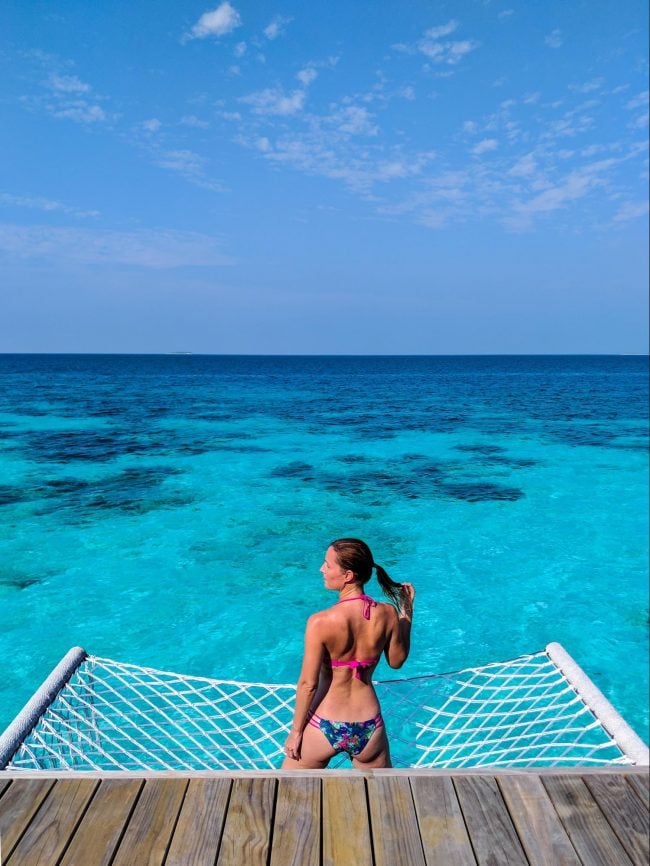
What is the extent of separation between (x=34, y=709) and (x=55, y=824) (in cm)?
97

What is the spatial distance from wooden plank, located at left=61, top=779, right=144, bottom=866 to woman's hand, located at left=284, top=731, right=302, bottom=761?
66cm

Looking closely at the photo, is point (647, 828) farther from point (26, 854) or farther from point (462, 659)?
point (462, 659)

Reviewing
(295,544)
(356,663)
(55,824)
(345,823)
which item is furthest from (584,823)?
(295,544)

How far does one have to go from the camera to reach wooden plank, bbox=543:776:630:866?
2164mm

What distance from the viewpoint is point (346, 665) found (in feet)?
8.55

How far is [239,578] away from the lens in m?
8.50

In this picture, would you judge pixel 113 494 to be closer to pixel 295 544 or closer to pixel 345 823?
pixel 295 544

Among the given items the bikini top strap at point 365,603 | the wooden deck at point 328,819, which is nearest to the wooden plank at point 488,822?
the wooden deck at point 328,819

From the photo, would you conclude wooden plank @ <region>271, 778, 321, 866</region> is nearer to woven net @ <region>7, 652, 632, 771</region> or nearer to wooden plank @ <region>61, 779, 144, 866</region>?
wooden plank @ <region>61, 779, 144, 866</region>

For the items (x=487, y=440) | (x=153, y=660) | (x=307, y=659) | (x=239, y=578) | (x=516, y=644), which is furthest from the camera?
(x=487, y=440)

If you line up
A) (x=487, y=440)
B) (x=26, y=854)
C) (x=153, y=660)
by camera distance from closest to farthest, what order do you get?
(x=26, y=854) < (x=153, y=660) < (x=487, y=440)

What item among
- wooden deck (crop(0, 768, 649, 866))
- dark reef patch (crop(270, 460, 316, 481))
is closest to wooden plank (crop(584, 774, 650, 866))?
wooden deck (crop(0, 768, 649, 866))

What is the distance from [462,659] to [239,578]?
132 inches

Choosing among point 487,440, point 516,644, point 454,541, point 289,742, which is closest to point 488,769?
point 289,742
